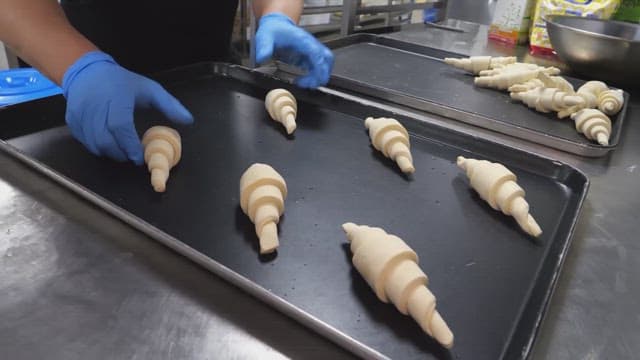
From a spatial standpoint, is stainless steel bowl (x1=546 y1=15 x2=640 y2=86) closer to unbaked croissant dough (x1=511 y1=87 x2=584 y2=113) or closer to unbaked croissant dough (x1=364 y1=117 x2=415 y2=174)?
unbaked croissant dough (x1=511 y1=87 x2=584 y2=113)

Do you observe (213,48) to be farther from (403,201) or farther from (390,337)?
(390,337)

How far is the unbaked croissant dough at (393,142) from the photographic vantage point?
34.0 inches

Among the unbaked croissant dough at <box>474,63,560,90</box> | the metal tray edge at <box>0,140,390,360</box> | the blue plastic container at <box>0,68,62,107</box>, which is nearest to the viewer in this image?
the metal tray edge at <box>0,140,390,360</box>

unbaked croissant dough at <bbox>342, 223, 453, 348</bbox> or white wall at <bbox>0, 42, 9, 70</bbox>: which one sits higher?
unbaked croissant dough at <bbox>342, 223, 453, 348</bbox>

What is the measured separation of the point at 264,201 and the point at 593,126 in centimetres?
76

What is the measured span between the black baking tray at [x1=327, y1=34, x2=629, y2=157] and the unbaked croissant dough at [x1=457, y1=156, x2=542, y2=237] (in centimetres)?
30

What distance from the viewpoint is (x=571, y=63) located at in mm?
1379

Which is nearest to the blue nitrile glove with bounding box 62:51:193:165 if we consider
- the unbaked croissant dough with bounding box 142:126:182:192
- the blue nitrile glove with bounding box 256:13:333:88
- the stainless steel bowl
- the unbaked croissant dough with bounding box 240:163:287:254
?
the unbaked croissant dough with bounding box 142:126:182:192

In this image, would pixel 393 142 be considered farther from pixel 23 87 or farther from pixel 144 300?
pixel 23 87

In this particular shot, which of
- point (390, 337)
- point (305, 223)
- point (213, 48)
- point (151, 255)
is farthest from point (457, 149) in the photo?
point (213, 48)

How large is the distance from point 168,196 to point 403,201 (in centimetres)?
40

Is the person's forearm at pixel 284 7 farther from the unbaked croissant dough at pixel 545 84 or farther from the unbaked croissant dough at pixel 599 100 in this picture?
the unbaked croissant dough at pixel 599 100

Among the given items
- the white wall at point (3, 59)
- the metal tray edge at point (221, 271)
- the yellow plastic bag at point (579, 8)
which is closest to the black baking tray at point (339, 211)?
the metal tray edge at point (221, 271)

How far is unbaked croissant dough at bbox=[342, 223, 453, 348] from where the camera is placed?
0.50 m
